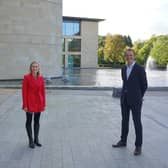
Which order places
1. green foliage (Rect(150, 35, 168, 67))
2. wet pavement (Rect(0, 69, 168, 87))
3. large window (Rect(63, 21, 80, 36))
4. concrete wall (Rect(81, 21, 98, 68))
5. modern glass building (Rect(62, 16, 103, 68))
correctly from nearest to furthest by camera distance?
1. wet pavement (Rect(0, 69, 168, 87))
2. large window (Rect(63, 21, 80, 36))
3. modern glass building (Rect(62, 16, 103, 68))
4. concrete wall (Rect(81, 21, 98, 68))
5. green foliage (Rect(150, 35, 168, 67))

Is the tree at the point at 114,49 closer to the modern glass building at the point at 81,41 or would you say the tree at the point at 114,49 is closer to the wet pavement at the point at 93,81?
the modern glass building at the point at 81,41

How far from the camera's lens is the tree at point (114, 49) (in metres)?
81.9

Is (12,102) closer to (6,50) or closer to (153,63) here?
(6,50)

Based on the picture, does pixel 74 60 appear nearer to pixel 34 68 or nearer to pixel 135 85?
→ pixel 34 68

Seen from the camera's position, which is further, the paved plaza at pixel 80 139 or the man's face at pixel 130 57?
the man's face at pixel 130 57

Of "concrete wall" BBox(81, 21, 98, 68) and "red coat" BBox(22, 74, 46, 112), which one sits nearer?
"red coat" BBox(22, 74, 46, 112)

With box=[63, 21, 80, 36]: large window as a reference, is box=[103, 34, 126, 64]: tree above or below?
below

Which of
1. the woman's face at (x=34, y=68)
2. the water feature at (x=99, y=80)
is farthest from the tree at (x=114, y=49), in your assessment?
the woman's face at (x=34, y=68)

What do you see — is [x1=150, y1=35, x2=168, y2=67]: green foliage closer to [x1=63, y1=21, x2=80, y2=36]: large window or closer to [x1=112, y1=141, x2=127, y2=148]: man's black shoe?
[x1=63, y1=21, x2=80, y2=36]: large window

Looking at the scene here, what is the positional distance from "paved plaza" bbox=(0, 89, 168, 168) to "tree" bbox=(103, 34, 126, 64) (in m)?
68.0

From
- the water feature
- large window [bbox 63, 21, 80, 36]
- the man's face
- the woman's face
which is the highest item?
large window [bbox 63, 21, 80, 36]

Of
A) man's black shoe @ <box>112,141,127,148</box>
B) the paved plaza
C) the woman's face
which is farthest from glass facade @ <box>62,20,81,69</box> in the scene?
the woman's face

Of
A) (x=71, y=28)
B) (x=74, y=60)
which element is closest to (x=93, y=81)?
(x=74, y=60)

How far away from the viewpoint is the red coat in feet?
24.0
